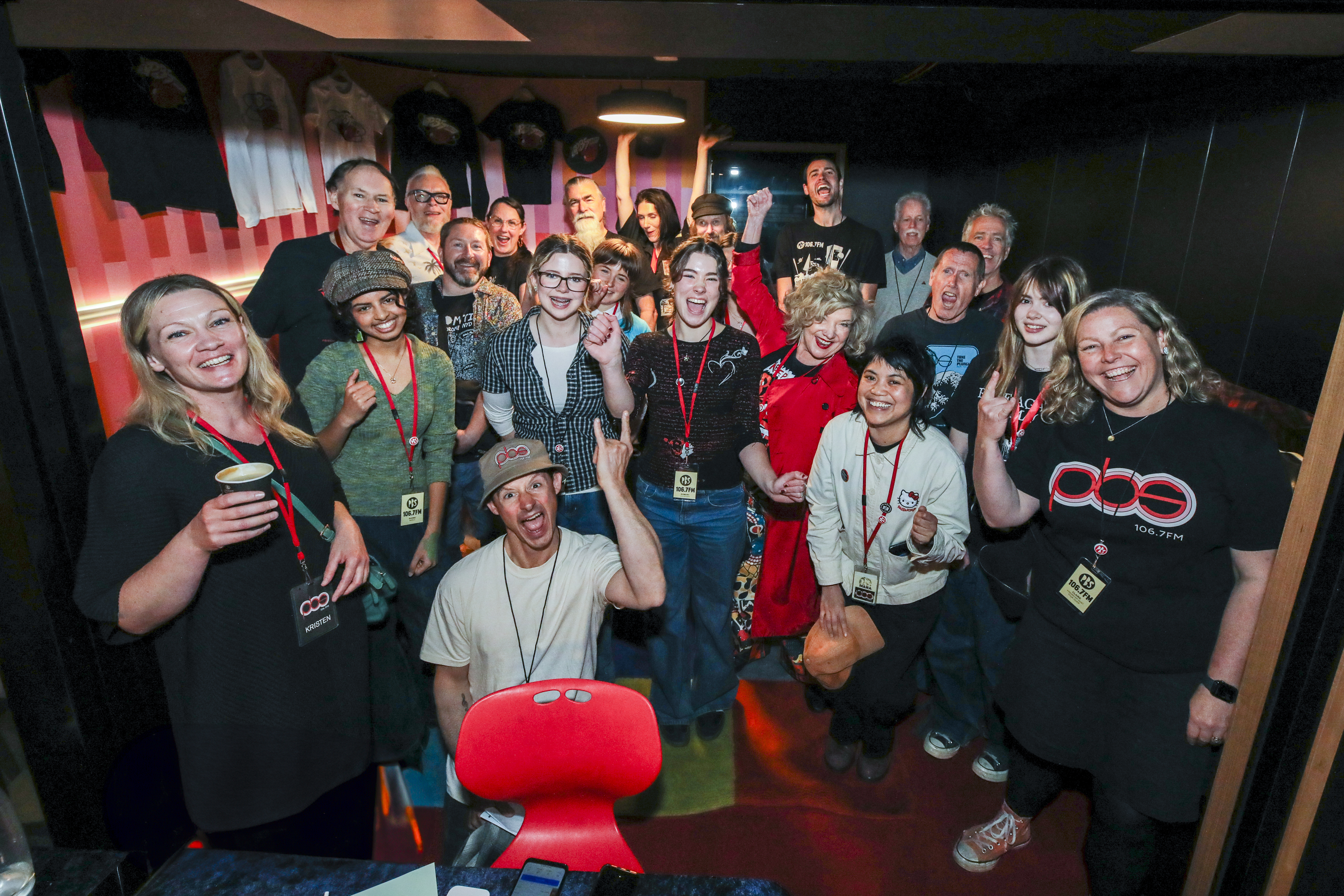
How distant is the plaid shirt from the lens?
242cm

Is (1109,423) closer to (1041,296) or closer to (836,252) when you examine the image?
(1041,296)

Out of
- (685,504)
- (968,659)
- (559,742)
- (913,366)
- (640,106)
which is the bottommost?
(968,659)

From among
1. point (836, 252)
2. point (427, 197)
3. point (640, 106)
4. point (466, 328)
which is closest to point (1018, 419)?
point (836, 252)

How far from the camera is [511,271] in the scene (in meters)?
3.18

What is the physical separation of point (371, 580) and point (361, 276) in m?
0.96

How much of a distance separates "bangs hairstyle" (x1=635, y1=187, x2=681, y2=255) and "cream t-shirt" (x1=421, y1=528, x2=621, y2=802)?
2.25 meters

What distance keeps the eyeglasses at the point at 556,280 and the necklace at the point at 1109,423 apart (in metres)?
1.60

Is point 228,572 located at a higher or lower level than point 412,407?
lower

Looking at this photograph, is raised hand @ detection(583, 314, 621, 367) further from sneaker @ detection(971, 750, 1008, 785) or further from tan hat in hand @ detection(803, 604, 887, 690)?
sneaker @ detection(971, 750, 1008, 785)

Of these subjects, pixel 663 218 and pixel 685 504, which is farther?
pixel 663 218

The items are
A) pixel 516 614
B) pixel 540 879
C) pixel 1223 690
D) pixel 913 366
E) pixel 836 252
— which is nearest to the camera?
pixel 540 879

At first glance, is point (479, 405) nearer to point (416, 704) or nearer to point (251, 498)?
point (416, 704)

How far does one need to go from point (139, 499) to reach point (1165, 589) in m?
2.34

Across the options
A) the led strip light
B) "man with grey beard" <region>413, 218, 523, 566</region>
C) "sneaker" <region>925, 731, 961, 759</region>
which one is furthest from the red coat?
the led strip light
